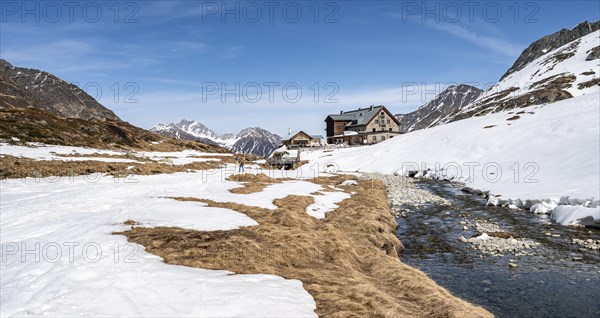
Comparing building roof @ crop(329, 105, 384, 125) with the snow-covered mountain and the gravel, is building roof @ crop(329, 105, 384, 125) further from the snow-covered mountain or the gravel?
the gravel

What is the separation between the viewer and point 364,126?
116 metres

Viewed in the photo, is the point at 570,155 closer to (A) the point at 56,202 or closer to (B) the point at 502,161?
(B) the point at 502,161

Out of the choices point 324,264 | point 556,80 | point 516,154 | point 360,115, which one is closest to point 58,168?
point 324,264

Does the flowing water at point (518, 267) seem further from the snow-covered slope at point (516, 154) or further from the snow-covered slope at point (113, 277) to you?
the snow-covered slope at point (113, 277)

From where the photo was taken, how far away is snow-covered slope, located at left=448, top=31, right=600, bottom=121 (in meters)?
102

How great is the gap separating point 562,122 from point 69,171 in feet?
200

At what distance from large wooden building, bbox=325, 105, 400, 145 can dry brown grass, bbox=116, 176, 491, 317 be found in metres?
99.6

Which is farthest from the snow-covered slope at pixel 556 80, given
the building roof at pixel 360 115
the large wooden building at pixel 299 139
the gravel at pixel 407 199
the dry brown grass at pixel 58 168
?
the dry brown grass at pixel 58 168

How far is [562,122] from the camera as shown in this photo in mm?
49156

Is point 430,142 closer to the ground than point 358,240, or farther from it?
farther from it

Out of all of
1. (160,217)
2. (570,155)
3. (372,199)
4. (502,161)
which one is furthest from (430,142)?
(160,217)

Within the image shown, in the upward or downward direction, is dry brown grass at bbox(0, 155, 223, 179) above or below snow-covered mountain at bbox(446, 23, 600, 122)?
below

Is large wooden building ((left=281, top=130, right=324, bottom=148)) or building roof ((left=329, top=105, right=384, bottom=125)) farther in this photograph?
large wooden building ((left=281, top=130, right=324, bottom=148))

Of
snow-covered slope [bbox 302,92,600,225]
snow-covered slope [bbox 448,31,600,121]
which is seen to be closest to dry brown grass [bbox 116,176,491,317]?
snow-covered slope [bbox 302,92,600,225]
